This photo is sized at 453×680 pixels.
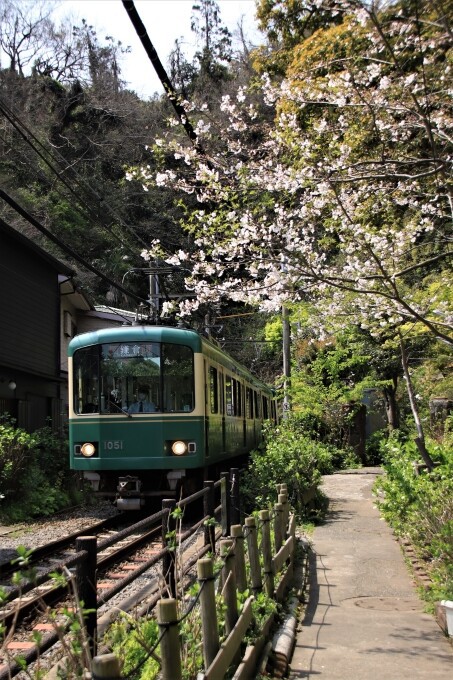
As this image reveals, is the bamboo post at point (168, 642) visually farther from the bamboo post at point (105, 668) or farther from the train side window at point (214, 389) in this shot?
the train side window at point (214, 389)

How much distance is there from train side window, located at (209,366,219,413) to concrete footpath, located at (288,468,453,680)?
268 centimetres

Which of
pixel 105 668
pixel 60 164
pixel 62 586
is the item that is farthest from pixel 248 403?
pixel 60 164

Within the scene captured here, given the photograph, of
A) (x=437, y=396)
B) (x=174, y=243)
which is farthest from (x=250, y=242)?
(x=174, y=243)

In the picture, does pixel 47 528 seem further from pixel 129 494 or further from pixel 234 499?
pixel 234 499

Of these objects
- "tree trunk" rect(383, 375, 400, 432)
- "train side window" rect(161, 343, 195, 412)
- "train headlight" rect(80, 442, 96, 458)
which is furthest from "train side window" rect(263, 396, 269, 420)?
"train headlight" rect(80, 442, 96, 458)

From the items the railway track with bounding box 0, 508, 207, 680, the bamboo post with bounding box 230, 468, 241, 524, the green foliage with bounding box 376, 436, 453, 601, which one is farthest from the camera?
the bamboo post with bounding box 230, 468, 241, 524

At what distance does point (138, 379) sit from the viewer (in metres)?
10.2

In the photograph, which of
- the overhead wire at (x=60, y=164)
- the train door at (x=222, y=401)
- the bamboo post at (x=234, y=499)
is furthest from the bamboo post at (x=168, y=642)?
the train door at (x=222, y=401)

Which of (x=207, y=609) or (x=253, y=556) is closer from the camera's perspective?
(x=207, y=609)

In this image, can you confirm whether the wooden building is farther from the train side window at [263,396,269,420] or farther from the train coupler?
the train coupler

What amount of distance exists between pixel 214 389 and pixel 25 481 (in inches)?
150

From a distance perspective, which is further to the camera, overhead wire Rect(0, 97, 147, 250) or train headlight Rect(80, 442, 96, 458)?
overhead wire Rect(0, 97, 147, 250)

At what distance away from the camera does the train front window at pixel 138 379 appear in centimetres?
1014

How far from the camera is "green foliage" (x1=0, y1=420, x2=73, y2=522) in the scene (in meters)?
11.6
